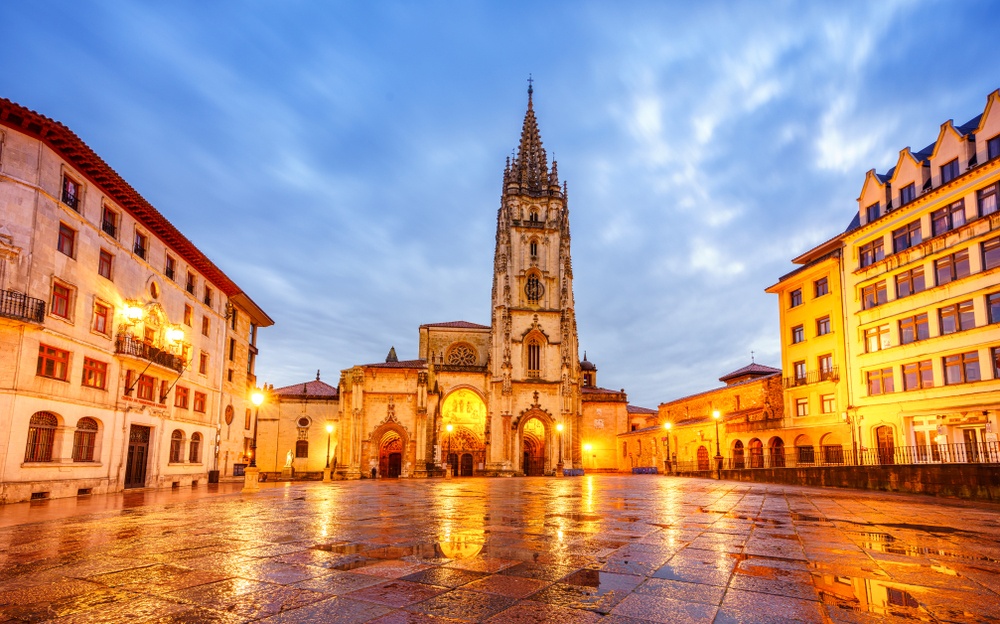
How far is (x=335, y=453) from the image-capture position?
177 ft

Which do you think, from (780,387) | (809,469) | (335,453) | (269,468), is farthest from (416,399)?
(809,469)

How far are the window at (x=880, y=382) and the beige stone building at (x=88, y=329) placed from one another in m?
35.0

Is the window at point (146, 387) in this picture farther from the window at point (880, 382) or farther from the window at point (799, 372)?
the window at point (880, 382)

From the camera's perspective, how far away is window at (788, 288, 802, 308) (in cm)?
3950

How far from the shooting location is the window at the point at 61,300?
21.6 m

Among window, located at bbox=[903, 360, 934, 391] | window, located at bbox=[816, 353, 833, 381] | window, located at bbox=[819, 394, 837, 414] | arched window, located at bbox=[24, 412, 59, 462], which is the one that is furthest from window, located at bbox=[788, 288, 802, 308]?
arched window, located at bbox=[24, 412, 59, 462]

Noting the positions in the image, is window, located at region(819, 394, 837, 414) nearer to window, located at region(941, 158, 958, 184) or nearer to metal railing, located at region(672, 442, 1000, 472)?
metal railing, located at region(672, 442, 1000, 472)

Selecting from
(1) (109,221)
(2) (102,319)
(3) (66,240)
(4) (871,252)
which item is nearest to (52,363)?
(2) (102,319)

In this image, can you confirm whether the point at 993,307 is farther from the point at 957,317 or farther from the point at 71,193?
the point at 71,193

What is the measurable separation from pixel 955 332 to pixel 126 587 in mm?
33263

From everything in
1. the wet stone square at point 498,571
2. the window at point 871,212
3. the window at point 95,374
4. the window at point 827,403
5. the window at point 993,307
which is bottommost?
the wet stone square at point 498,571

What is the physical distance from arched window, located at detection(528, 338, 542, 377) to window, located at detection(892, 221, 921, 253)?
32.8 metres

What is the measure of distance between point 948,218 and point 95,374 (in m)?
38.8

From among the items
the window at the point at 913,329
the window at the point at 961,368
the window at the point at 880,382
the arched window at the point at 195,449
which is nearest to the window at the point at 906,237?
the window at the point at 913,329
